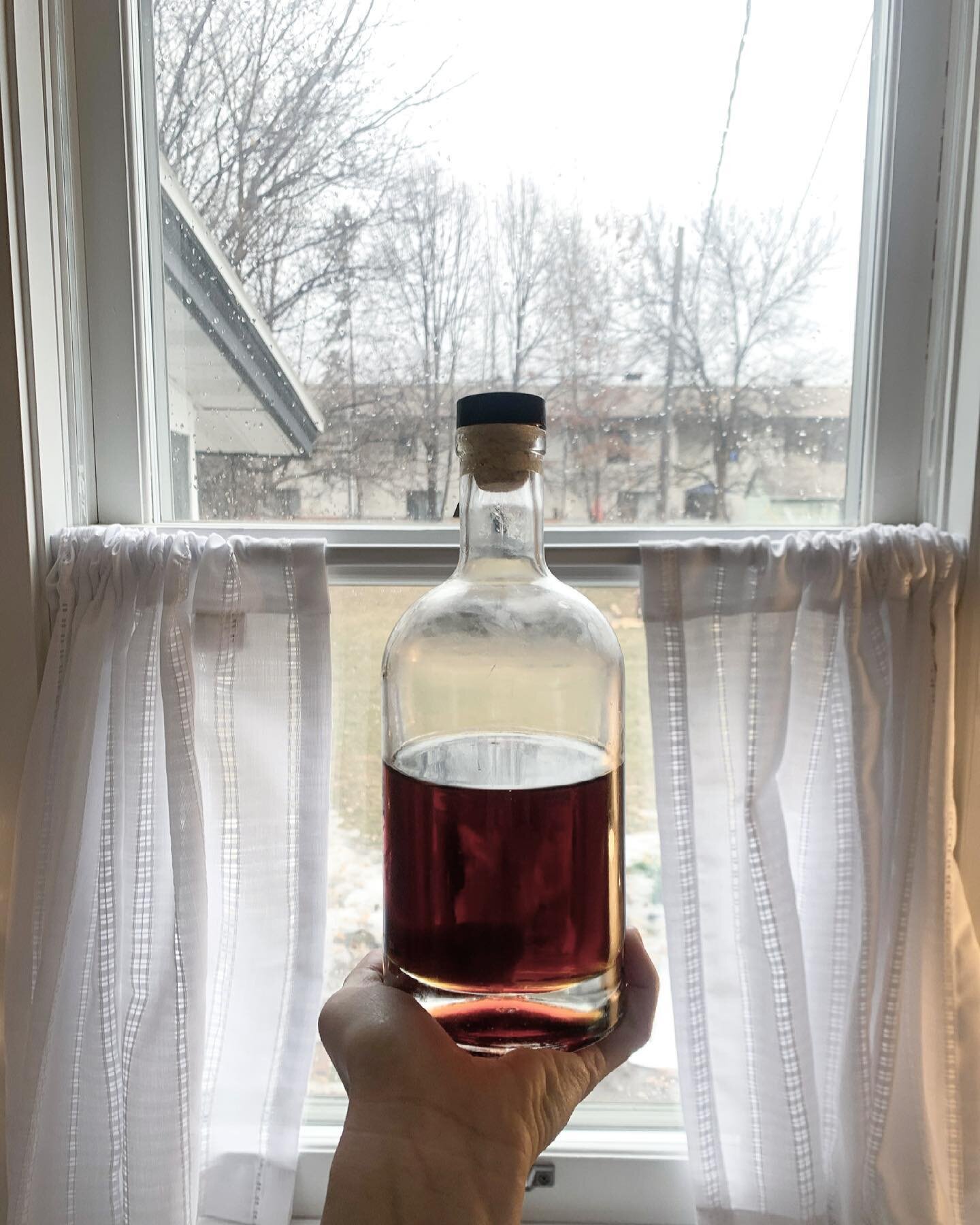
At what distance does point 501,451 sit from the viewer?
515 millimetres

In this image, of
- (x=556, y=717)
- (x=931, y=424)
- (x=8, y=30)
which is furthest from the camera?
(x=931, y=424)

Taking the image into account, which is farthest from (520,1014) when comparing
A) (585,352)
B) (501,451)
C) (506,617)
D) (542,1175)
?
(585,352)

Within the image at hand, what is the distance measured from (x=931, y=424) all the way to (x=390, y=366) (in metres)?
0.58

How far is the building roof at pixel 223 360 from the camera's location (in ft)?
2.89

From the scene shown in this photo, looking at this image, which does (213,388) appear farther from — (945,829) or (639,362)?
(945,829)

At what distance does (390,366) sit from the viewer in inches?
34.7

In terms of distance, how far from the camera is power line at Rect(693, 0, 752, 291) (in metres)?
0.84

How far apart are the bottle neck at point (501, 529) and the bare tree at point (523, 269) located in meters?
0.36

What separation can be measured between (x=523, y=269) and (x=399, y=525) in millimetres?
307

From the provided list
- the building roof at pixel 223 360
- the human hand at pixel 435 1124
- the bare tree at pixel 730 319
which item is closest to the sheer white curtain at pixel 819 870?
the bare tree at pixel 730 319

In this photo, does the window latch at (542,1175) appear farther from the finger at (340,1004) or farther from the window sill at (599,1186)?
the finger at (340,1004)

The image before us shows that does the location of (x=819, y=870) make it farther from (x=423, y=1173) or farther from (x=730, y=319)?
(x=730, y=319)

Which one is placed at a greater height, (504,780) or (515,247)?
(515,247)

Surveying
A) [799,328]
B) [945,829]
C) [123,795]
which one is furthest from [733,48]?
[123,795]
